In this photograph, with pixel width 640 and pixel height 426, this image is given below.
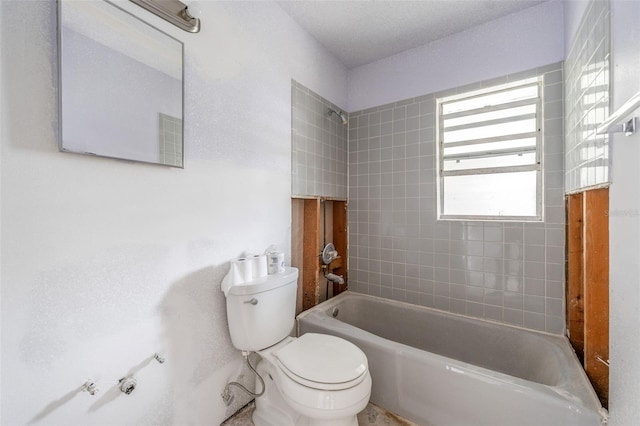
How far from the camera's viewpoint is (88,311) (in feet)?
3.15

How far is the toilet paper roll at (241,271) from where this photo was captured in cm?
136

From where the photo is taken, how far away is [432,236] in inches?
81.0

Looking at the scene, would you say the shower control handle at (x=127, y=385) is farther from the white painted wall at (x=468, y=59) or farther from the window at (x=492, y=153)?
the white painted wall at (x=468, y=59)

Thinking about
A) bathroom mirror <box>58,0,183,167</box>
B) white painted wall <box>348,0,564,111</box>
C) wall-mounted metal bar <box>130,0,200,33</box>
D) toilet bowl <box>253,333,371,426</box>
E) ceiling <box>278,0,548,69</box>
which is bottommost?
toilet bowl <box>253,333,371,426</box>

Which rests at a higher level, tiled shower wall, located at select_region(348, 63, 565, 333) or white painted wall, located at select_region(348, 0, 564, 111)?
white painted wall, located at select_region(348, 0, 564, 111)

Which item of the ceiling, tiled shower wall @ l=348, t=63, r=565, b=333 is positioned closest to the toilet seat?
tiled shower wall @ l=348, t=63, r=565, b=333

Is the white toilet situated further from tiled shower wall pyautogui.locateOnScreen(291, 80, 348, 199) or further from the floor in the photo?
tiled shower wall pyautogui.locateOnScreen(291, 80, 348, 199)

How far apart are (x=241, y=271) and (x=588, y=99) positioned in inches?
71.0

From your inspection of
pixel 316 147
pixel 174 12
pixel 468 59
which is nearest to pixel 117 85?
pixel 174 12

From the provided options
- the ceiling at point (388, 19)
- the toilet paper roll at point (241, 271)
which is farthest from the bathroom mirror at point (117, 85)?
the ceiling at point (388, 19)

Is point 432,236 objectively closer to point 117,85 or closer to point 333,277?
point 333,277

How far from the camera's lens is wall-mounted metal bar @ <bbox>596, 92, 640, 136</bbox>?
2.14 ft

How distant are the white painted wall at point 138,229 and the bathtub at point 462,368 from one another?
800 mm

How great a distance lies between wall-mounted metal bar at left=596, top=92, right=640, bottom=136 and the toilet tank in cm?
140
